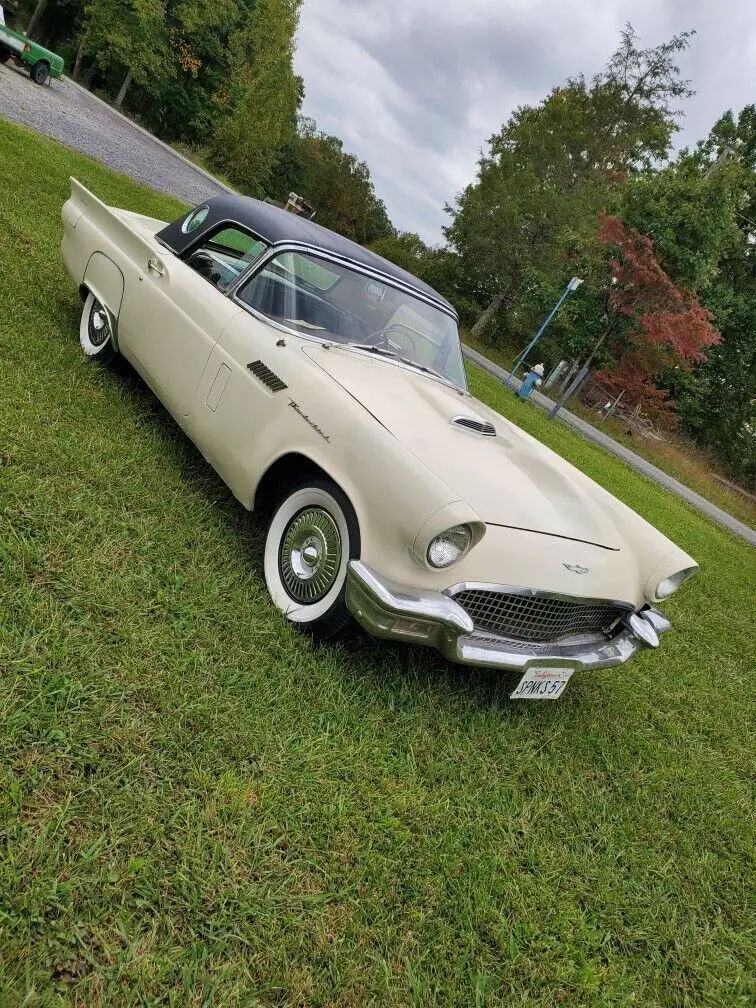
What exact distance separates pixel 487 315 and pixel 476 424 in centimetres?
2674

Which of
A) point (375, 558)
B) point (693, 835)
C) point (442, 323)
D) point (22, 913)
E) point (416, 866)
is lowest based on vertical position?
point (22, 913)

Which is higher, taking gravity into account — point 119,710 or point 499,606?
point 499,606

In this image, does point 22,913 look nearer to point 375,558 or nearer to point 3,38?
point 375,558

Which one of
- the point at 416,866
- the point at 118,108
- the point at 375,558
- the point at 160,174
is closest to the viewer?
the point at 416,866

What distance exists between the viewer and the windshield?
3.11 metres

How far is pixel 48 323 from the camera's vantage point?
4.20m

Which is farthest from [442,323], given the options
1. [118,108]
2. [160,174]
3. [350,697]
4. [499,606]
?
[118,108]

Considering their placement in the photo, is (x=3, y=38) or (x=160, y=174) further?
(x=3, y=38)

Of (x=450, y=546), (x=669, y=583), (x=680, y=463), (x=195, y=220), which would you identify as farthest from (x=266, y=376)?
(x=680, y=463)

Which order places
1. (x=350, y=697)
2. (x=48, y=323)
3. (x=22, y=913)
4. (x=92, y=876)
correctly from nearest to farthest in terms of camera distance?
(x=22, y=913)
(x=92, y=876)
(x=350, y=697)
(x=48, y=323)

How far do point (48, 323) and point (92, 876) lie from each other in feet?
12.2

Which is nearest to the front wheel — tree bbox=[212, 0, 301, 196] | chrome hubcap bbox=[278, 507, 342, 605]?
chrome hubcap bbox=[278, 507, 342, 605]

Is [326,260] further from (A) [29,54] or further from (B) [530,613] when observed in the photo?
(A) [29,54]

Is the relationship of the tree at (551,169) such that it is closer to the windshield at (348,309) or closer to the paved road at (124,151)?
the paved road at (124,151)
